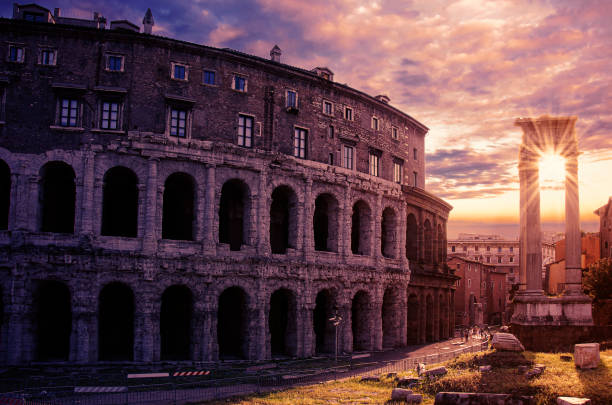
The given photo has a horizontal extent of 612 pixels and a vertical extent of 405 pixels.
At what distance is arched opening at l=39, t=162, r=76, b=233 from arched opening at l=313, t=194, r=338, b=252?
15904 mm

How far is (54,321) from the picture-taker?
102 feet

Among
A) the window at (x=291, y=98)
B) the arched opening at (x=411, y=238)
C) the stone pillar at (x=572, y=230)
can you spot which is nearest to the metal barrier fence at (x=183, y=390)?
the stone pillar at (x=572, y=230)

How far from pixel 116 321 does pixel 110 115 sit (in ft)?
36.9

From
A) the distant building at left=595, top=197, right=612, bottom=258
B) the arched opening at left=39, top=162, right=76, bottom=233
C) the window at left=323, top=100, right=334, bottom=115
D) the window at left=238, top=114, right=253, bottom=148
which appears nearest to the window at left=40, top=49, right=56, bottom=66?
the arched opening at left=39, top=162, right=76, bottom=233

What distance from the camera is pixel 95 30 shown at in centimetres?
3103

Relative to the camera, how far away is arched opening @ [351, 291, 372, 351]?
4038cm

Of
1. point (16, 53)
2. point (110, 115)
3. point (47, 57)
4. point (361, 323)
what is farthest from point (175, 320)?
point (16, 53)

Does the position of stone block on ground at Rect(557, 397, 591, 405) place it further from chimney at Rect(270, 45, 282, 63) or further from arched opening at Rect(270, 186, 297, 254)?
chimney at Rect(270, 45, 282, 63)

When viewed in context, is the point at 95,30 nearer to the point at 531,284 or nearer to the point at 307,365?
the point at 307,365

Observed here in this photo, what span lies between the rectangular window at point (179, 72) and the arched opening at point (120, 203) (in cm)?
591

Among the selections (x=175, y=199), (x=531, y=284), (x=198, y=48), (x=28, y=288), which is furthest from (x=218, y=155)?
(x=531, y=284)

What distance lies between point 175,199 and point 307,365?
12.2 meters

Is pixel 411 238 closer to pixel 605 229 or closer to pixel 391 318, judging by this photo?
pixel 391 318

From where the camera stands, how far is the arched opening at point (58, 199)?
102 ft
